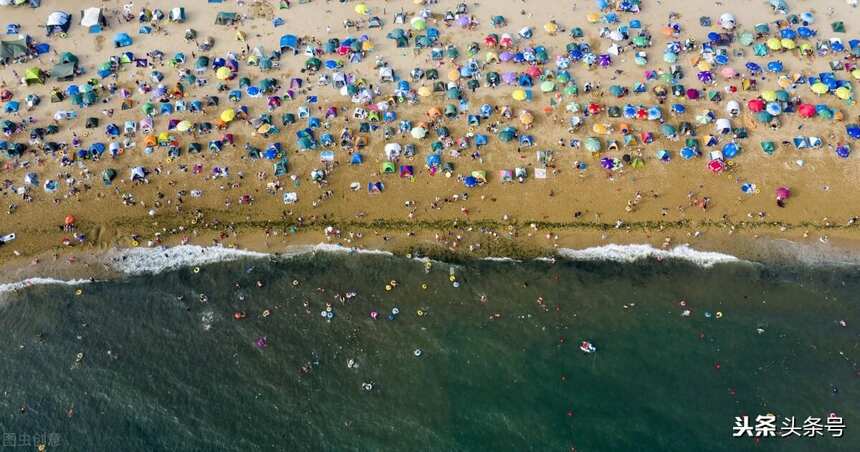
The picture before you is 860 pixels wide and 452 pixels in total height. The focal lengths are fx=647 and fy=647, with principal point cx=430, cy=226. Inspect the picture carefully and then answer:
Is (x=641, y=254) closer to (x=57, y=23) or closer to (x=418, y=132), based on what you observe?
(x=418, y=132)

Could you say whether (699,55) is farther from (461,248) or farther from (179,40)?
(179,40)

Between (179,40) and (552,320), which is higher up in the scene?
(179,40)

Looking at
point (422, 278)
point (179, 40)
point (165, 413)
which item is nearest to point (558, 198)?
point (422, 278)

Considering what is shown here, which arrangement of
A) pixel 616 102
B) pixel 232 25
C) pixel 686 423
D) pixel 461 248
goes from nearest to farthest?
pixel 686 423 → pixel 461 248 → pixel 616 102 → pixel 232 25

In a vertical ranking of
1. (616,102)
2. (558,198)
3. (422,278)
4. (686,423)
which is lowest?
(686,423)

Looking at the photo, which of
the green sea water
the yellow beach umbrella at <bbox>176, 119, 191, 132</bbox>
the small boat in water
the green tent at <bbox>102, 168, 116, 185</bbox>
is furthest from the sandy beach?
the small boat in water

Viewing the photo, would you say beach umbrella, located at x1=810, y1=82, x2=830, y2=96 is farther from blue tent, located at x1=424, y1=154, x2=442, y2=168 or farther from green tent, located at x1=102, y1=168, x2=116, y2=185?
green tent, located at x1=102, y1=168, x2=116, y2=185

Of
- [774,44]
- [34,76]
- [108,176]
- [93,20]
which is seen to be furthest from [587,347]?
[93,20]

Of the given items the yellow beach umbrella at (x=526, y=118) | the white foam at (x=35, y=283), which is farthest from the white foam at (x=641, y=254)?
the white foam at (x=35, y=283)
